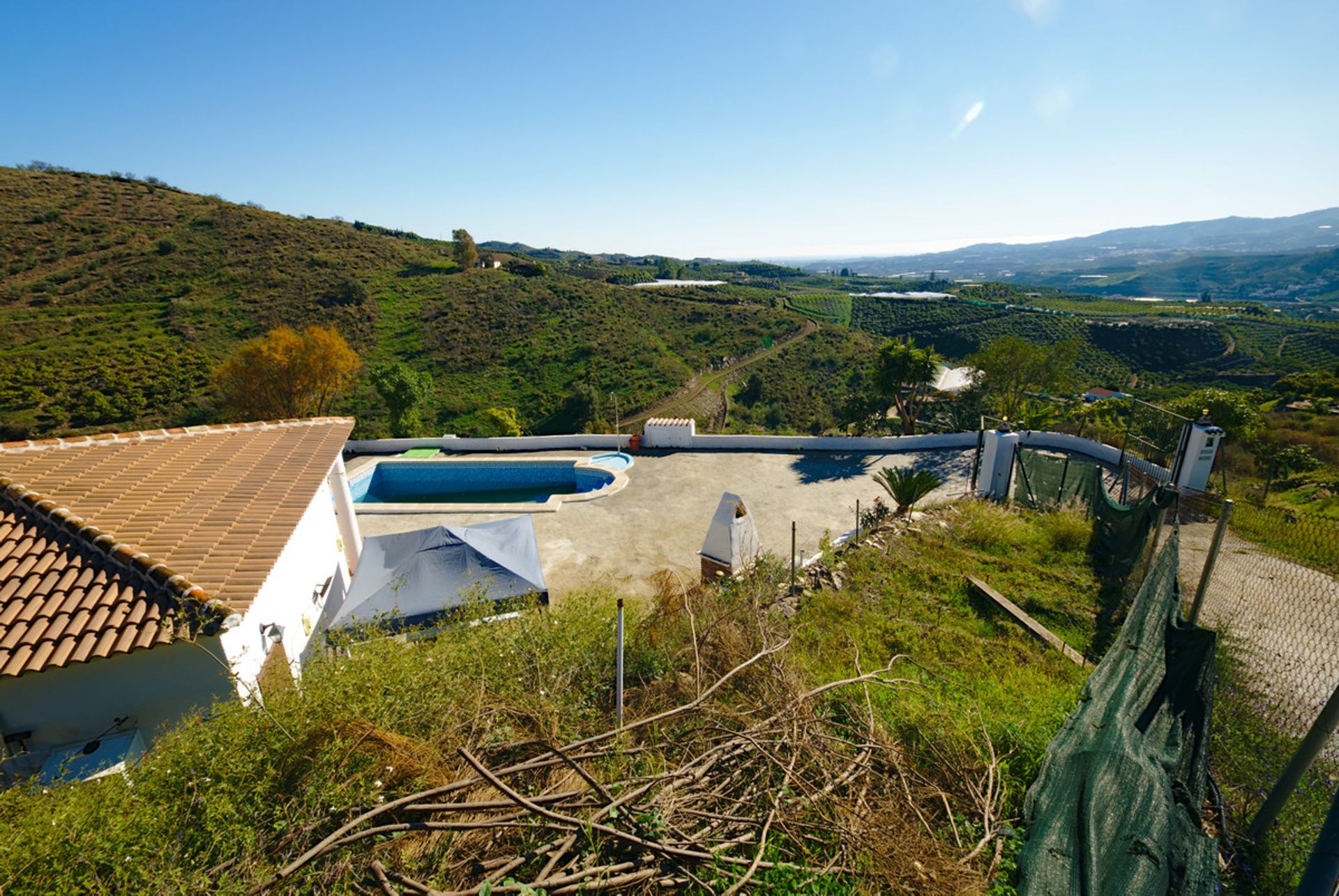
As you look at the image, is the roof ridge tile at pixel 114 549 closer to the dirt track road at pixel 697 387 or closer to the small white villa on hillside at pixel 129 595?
the small white villa on hillside at pixel 129 595

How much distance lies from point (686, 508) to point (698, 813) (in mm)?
9532

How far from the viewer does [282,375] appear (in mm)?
20688

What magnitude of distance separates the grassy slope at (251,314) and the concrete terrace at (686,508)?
16719 mm

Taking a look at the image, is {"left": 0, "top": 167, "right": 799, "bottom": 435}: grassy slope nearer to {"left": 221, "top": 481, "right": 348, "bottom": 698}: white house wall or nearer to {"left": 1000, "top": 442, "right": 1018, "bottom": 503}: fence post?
{"left": 221, "top": 481, "right": 348, "bottom": 698}: white house wall

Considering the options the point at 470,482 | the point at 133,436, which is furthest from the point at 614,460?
the point at 133,436

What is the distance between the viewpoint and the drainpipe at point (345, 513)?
9898 mm

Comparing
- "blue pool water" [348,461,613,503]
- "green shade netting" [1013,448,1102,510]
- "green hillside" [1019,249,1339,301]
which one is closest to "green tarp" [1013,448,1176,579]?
"green shade netting" [1013,448,1102,510]

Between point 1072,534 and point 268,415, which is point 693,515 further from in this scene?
point 268,415

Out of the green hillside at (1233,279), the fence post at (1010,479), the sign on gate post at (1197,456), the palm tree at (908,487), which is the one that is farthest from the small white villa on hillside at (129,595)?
the green hillside at (1233,279)

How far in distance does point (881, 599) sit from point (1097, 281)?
204 m

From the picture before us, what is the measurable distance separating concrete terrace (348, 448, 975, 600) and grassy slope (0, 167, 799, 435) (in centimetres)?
1672

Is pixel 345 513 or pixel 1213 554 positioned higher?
pixel 1213 554

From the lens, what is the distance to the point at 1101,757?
130 inches

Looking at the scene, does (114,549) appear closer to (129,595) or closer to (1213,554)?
(129,595)
